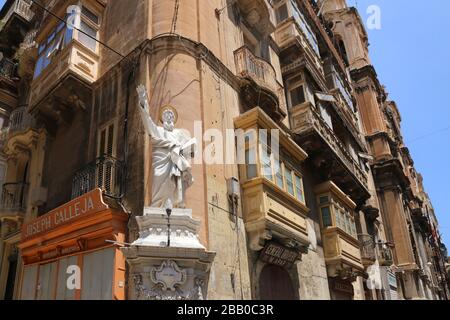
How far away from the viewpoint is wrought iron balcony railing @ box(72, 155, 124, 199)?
9.80 metres

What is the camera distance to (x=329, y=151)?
1655 centimetres

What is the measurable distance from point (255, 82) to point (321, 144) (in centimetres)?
461

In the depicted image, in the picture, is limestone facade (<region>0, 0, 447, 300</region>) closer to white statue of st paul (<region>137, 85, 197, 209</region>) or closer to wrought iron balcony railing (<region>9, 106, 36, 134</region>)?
wrought iron balcony railing (<region>9, 106, 36, 134</region>)

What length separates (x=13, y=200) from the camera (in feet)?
47.2

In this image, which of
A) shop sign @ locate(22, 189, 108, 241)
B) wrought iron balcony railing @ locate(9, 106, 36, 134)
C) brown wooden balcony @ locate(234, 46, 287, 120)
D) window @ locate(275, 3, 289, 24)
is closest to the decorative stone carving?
shop sign @ locate(22, 189, 108, 241)

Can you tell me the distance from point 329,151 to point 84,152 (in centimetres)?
978

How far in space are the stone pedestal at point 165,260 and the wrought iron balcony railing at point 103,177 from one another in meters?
1.78

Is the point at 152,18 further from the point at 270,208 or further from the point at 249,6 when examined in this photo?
the point at 270,208

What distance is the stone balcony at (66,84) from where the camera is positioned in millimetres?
12008

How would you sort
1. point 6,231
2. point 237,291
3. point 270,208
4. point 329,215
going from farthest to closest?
point 329,215 → point 6,231 → point 270,208 → point 237,291

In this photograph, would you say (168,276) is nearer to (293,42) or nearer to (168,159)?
(168,159)

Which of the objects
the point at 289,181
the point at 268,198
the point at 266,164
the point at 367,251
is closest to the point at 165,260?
the point at 268,198
